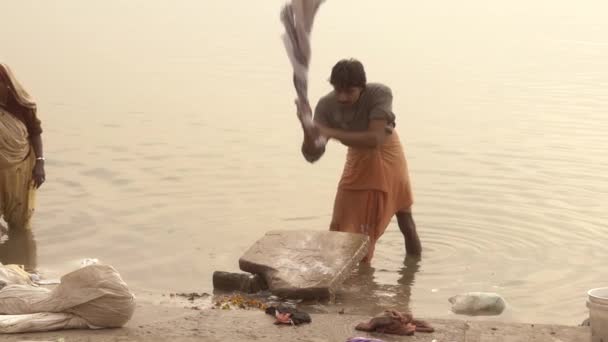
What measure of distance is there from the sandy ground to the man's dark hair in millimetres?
1798

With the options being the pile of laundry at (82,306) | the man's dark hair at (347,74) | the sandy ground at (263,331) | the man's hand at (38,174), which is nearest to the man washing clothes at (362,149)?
the man's dark hair at (347,74)

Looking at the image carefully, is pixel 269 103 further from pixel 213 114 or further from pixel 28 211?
pixel 28 211

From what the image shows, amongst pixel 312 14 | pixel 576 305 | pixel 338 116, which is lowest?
pixel 576 305

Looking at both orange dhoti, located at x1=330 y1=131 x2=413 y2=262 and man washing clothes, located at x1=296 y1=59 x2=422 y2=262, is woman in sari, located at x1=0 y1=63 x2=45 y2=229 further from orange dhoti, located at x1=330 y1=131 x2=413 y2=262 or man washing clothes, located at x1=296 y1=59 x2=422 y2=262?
orange dhoti, located at x1=330 y1=131 x2=413 y2=262

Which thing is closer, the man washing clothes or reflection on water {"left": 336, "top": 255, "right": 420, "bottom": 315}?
reflection on water {"left": 336, "top": 255, "right": 420, "bottom": 315}

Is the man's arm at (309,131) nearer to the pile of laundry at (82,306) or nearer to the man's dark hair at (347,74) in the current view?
the man's dark hair at (347,74)

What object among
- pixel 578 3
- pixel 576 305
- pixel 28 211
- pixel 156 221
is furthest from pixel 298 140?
pixel 578 3

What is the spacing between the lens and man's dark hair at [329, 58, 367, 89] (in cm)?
714

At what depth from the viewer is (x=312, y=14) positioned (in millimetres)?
7301

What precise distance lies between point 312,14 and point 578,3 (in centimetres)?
2644

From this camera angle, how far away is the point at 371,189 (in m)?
7.50

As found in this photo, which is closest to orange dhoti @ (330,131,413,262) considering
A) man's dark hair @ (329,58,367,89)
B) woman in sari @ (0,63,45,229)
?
man's dark hair @ (329,58,367,89)

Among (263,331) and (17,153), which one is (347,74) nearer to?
(263,331)

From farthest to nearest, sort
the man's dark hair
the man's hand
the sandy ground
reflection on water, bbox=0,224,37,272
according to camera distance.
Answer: the man's hand
reflection on water, bbox=0,224,37,272
the man's dark hair
the sandy ground
